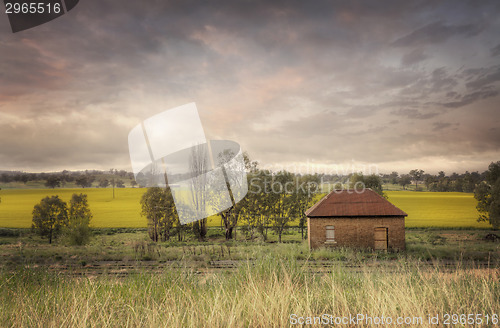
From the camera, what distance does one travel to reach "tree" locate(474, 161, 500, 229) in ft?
119

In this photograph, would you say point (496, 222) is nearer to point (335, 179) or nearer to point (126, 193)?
point (335, 179)

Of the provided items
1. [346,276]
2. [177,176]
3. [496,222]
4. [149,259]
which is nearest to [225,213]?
[177,176]

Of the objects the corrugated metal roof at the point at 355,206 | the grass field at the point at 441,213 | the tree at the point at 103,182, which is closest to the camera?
the corrugated metal roof at the point at 355,206

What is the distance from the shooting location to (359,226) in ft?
86.5

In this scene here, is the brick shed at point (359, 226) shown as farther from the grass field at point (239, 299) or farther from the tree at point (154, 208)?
the tree at point (154, 208)

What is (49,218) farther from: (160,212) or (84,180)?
(84,180)

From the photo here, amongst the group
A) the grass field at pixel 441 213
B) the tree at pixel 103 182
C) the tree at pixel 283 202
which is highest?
the tree at pixel 103 182

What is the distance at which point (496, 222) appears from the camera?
36.2m

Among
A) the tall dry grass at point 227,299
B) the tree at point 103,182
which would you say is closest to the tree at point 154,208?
the tall dry grass at point 227,299

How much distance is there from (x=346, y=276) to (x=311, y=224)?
21345 millimetres

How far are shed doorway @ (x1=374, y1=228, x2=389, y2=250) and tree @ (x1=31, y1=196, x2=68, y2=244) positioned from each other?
133 feet

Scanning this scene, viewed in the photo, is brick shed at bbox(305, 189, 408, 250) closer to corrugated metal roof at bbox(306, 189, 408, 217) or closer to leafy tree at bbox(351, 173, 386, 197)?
corrugated metal roof at bbox(306, 189, 408, 217)

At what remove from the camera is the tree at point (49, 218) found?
134ft

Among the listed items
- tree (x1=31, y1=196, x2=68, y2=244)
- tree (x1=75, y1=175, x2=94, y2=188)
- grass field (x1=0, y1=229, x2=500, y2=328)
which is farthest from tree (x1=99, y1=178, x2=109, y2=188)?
grass field (x1=0, y1=229, x2=500, y2=328)
